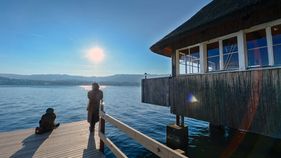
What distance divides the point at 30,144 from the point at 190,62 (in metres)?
7.71

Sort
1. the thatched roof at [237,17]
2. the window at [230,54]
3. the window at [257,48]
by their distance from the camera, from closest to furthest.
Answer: the thatched roof at [237,17] → the window at [257,48] → the window at [230,54]

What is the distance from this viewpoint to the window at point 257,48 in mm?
5450

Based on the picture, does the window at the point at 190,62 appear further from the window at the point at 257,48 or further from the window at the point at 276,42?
the window at the point at 276,42

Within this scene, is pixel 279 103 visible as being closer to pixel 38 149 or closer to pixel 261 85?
pixel 261 85

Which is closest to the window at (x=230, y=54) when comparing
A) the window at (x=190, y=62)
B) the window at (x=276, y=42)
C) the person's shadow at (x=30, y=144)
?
the window at (x=276, y=42)

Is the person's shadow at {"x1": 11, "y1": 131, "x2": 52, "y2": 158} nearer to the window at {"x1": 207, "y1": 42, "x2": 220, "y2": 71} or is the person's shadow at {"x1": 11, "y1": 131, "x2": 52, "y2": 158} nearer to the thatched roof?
the thatched roof

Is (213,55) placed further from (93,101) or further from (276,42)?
(93,101)

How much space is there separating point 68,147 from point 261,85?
6.65m

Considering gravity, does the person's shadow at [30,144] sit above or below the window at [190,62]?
below

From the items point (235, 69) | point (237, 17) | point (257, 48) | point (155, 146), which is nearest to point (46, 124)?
point (155, 146)

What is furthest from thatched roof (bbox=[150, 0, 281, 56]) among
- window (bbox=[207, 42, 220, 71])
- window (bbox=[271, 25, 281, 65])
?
window (bbox=[207, 42, 220, 71])

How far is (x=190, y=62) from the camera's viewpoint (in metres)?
8.13

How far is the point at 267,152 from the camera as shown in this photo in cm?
773

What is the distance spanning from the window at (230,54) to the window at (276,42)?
1.15m
